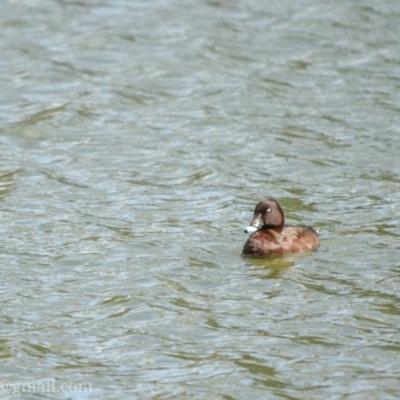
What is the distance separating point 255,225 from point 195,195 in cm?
202

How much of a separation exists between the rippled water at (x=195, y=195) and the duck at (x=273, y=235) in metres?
0.13

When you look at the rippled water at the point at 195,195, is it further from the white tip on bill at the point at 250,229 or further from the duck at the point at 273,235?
the white tip on bill at the point at 250,229

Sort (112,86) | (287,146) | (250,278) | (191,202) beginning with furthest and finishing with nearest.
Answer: (112,86), (287,146), (191,202), (250,278)

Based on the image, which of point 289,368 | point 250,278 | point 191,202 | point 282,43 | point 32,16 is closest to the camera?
point 289,368

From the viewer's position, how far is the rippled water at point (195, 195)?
824 cm

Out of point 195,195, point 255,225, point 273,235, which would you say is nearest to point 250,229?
point 255,225

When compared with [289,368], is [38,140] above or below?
below

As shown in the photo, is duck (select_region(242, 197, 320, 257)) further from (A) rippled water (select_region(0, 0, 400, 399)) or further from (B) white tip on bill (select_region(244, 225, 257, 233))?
(A) rippled water (select_region(0, 0, 400, 399))

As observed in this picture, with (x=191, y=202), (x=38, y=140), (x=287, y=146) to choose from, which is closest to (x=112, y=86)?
(x=38, y=140)

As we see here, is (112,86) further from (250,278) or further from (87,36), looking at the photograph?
(250,278)

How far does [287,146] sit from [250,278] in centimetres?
435

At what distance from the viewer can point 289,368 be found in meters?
8.02

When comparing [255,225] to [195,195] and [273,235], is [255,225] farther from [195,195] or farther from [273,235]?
[195,195]

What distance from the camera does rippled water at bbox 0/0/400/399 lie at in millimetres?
8242
